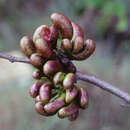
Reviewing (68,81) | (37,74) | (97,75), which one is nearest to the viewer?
(68,81)

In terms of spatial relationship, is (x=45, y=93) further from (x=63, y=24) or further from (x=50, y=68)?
(x=63, y=24)

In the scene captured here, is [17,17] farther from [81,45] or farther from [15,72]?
[81,45]

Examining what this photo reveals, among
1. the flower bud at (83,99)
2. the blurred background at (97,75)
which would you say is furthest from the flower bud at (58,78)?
the blurred background at (97,75)

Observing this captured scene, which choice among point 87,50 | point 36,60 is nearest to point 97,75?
point 87,50

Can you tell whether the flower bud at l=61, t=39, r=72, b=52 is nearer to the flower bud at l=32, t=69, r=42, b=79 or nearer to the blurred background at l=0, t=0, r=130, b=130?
the flower bud at l=32, t=69, r=42, b=79

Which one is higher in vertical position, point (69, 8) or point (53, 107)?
point (53, 107)

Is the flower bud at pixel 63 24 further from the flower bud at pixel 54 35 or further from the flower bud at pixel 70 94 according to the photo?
the flower bud at pixel 70 94

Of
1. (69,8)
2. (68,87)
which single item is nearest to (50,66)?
(68,87)
